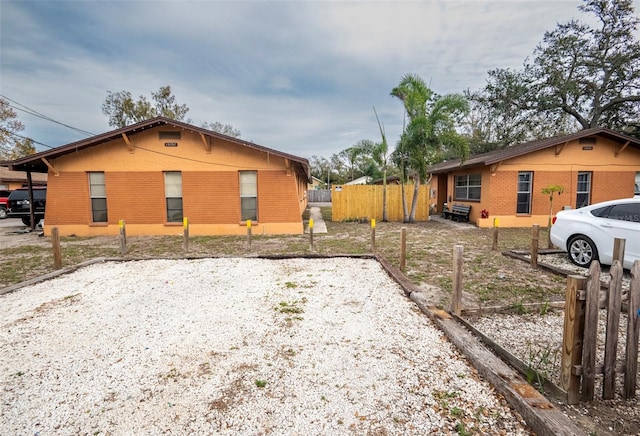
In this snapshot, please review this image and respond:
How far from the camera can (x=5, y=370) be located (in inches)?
117

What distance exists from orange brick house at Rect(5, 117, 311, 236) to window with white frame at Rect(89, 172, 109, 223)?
0.03 meters

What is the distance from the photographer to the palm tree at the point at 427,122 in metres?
13.1

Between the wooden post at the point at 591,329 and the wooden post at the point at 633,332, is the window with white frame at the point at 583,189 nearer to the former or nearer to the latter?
the wooden post at the point at 633,332

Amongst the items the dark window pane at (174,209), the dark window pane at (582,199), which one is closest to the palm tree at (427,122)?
the dark window pane at (582,199)

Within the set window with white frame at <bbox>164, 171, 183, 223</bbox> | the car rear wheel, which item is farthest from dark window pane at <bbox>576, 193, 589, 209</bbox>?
window with white frame at <bbox>164, 171, 183, 223</bbox>

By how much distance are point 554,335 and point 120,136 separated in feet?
44.2

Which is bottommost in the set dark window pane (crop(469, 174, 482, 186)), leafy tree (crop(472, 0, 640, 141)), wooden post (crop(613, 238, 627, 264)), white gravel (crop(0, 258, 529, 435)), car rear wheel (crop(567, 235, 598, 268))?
white gravel (crop(0, 258, 529, 435))

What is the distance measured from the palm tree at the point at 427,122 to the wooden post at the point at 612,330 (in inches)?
475

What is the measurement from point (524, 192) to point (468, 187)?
2.62m

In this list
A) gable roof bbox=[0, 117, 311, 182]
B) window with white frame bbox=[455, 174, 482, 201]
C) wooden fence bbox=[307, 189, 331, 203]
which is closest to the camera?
gable roof bbox=[0, 117, 311, 182]

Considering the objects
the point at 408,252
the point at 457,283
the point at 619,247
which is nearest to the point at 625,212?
the point at 619,247

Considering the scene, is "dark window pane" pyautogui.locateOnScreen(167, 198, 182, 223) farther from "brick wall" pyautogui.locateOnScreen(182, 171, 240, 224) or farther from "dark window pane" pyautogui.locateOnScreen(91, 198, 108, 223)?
"dark window pane" pyautogui.locateOnScreen(91, 198, 108, 223)

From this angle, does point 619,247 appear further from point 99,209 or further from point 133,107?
point 133,107

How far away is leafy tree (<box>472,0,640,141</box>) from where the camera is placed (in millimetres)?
20500
